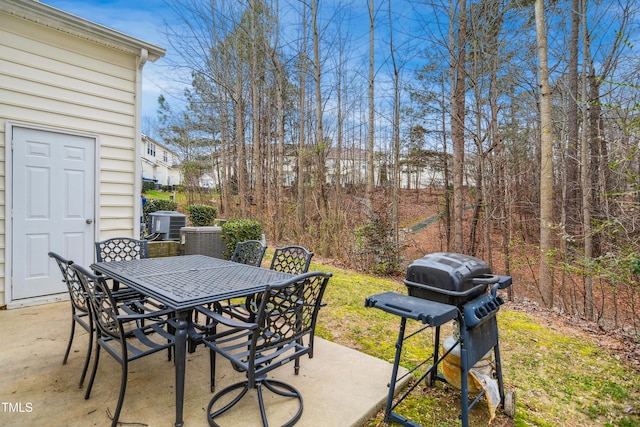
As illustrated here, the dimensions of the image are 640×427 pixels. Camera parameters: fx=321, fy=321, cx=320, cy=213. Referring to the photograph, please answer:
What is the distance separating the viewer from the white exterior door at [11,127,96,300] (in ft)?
11.8

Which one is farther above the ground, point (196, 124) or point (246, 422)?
point (196, 124)

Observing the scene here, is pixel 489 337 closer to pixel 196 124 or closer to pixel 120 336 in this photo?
pixel 120 336

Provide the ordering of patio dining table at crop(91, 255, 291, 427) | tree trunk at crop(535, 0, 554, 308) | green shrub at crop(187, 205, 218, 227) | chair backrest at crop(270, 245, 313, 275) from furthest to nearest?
green shrub at crop(187, 205, 218, 227)
tree trunk at crop(535, 0, 554, 308)
chair backrest at crop(270, 245, 313, 275)
patio dining table at crop(91, 255, 291, 427)

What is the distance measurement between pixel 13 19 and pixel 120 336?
4.03 meters

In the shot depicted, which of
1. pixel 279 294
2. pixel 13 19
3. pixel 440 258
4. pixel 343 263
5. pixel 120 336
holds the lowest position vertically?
pixel 343 263

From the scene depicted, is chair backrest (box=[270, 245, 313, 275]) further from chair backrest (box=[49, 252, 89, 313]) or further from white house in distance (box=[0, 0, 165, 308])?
white house in distance (box=[0, 0, 165, 308])

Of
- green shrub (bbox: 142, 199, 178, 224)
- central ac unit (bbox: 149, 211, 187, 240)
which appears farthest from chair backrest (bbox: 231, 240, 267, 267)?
green shrub (bbox: 142, 199, 178, 224)

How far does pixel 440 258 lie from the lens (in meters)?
1.96

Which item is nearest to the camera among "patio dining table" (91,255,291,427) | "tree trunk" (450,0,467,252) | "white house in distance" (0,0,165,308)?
"patio dining table" (91,255,291,427)

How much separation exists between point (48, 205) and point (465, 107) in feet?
26.0

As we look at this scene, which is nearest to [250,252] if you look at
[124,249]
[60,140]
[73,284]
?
[124,249]

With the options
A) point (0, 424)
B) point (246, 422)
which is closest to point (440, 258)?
point (246, 422)

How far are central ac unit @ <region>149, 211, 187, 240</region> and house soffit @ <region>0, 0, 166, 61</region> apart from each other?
101 inches

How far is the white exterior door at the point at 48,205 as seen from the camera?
142 inches
